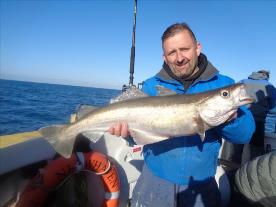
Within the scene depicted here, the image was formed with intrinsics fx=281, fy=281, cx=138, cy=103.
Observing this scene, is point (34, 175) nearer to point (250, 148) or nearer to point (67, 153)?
point (67, 153)

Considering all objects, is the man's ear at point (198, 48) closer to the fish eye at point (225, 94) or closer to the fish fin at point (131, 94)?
the fish eye at point (225, 94)

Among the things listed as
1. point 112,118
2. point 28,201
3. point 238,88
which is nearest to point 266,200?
point 238,88

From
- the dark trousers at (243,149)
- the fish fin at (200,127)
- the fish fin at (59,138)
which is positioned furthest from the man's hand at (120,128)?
the dark trousers at (243,149)

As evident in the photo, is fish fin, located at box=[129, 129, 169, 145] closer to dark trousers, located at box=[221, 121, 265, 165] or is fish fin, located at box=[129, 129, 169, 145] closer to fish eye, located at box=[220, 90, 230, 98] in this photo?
fish eye, located at box=[220, 90, 230, 98]

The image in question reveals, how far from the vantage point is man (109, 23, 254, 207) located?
3.70 m

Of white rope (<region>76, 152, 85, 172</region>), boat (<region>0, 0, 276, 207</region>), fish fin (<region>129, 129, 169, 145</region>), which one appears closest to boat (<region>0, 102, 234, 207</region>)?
boat (<region>0, 0, 276, 207</region>)

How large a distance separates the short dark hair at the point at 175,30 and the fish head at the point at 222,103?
1.00 meters

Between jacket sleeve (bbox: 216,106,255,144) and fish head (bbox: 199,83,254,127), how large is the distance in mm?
141

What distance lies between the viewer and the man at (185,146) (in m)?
3.70

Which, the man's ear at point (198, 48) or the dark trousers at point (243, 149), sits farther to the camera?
the dark trousers at point (243, 149)

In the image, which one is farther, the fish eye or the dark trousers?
the dark trousers

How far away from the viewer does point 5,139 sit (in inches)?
201

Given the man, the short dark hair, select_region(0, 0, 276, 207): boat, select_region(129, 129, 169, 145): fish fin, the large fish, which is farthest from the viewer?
select_region(0, 0, 276, 207): boat

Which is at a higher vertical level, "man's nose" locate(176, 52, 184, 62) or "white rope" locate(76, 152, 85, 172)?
"man's nose" locate(176, 52, 184, 62)
